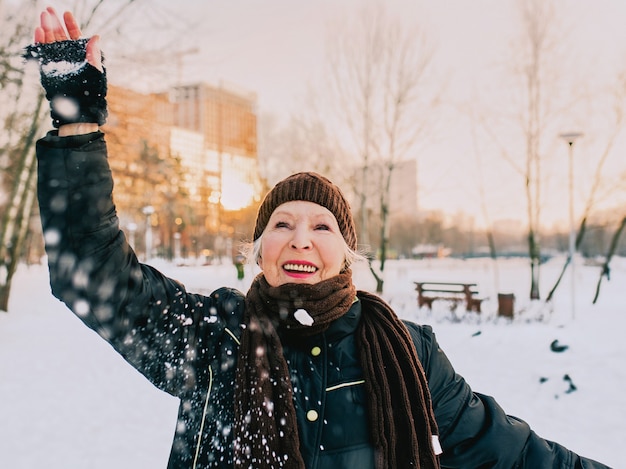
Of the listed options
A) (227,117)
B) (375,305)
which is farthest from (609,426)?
(227,117)

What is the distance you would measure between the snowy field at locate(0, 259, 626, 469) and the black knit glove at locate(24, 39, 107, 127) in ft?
4.24

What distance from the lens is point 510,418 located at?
5.65ft

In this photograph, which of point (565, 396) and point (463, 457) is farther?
point (565, 396)

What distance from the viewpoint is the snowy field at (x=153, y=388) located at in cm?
435

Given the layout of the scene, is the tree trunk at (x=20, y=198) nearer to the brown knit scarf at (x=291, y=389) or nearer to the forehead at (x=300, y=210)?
the forehead at (x=300, y=210)

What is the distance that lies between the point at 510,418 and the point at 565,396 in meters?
5.23

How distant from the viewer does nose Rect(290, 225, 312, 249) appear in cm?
153

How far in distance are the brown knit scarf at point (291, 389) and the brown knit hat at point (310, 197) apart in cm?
25

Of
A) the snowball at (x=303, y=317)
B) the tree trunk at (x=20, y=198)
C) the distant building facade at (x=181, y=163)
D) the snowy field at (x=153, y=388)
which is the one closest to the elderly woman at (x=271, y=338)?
the snowball at (x=303, y=317)

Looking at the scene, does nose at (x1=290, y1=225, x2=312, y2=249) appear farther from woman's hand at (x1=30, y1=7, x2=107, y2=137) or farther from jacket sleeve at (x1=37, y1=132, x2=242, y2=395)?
woman's hand at (x1=30, y1=7, x2=107, y2=137)

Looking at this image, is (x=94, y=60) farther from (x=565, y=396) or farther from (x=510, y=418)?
(x=565, y=396)

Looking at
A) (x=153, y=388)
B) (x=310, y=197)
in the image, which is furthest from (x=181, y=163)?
(x=310, y=197)

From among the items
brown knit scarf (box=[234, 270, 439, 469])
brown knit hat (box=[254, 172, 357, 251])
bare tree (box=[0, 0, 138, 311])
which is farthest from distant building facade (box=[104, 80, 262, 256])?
brown knit scarf (box=[234, 270, 439, 469])

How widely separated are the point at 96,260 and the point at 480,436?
1429 millimetres
